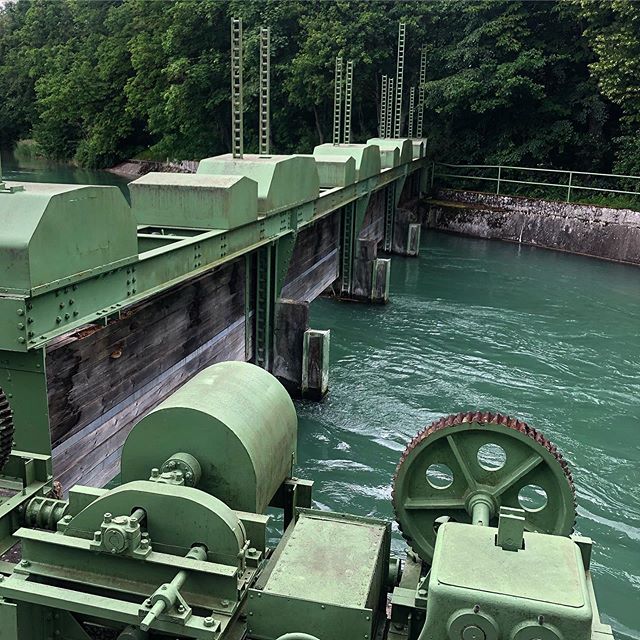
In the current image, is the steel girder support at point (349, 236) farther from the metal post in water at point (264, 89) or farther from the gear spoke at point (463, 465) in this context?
the gear spoke at point (463, 465)

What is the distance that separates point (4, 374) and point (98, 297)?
2.95ft

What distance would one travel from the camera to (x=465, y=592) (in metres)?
2.99

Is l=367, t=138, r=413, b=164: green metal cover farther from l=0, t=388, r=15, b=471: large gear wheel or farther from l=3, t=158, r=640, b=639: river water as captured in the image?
l=0, t=388, r=15, b=471: large gear wheel

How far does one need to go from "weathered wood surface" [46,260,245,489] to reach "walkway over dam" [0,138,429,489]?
0.05ft

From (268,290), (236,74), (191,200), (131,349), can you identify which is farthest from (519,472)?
(268,290)

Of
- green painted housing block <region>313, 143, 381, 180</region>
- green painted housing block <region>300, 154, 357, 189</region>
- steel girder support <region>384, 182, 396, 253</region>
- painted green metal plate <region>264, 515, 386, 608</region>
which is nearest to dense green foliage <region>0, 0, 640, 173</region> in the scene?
steel girder support <region>384, 182, 396, 253</region>

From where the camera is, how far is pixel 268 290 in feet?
35.2

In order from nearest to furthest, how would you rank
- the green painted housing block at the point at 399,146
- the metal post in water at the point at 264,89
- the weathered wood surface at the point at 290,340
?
the metal post in water at the point at 264,89
the weathered wood surface at the point at 290,340
the green painted housing block at the point at 399,146

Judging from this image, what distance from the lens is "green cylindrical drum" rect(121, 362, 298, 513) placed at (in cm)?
407

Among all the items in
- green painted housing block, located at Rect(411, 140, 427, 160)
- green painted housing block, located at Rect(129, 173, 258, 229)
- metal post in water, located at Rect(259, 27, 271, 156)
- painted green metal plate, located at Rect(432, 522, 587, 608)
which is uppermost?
metal post in water, located at Rect(259, 27, 271, 156)

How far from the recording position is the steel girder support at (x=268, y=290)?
1055 centimetres

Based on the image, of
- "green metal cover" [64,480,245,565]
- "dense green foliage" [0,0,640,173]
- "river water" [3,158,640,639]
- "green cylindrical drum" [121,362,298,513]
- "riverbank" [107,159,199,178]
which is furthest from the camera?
"riverbank" [107,159,199,178]

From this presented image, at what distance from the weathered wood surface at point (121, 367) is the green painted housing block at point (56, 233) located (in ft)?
3.26

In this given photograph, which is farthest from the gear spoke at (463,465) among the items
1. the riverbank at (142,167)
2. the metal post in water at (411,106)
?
the riverbank at (142,167)
